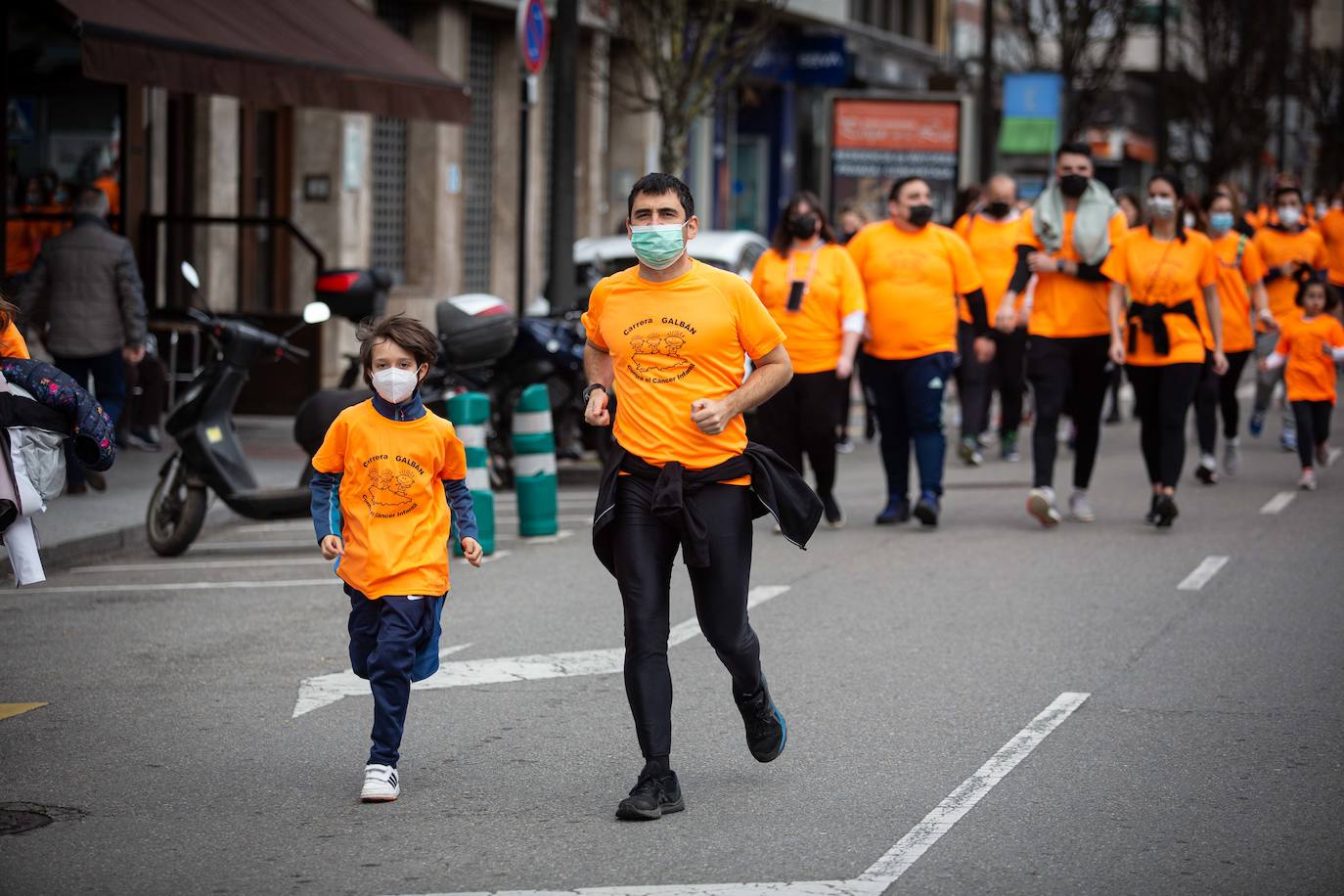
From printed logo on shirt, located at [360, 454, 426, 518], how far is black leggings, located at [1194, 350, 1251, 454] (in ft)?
27.3

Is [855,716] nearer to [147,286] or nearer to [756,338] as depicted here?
[756,338]

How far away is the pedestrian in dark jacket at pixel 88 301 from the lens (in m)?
13.5

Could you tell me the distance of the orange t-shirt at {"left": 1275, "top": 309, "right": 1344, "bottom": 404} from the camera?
1416 centimetres

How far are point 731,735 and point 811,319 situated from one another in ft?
16.4

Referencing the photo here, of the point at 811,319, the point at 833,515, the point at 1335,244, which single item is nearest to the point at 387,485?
the point at 811,319

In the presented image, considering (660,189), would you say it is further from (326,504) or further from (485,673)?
(485,673)

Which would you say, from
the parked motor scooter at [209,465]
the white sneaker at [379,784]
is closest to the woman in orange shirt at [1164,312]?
the parked motor scooter at [209,465]

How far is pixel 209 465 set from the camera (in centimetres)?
1091

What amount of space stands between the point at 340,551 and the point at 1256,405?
12.3 meters

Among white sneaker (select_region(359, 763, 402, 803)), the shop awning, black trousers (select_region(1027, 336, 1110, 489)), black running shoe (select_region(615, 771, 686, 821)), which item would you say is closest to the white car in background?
the shop awning

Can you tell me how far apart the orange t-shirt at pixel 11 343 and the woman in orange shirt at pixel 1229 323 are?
29.7 feet

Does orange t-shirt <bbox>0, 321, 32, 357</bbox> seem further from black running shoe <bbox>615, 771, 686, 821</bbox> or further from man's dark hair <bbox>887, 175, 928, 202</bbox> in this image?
man's dark hair <bbox>887, 175, 928, 202</bbox>

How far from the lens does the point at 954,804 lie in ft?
19.4

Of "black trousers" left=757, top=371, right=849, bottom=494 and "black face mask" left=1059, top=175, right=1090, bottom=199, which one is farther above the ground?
"black face mask" left=1059, top=175, right=1090, bottom=199
